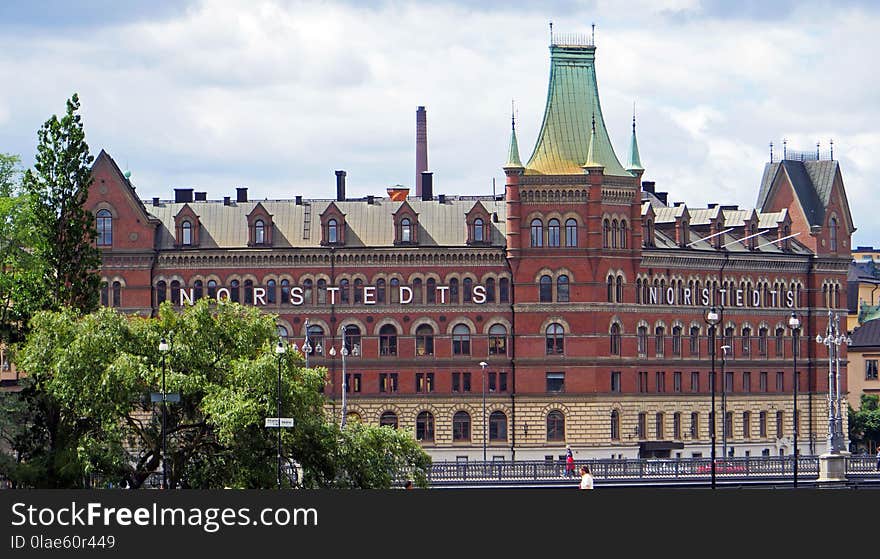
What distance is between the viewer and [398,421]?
14812cm

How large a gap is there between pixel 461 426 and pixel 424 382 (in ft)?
11.3

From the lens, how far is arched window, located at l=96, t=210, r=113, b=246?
483 feet

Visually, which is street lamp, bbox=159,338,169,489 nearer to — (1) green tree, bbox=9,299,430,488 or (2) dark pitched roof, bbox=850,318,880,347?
(1) green tree, bbox=9,299,430,488

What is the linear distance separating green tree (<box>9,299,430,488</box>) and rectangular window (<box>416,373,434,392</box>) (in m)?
47.3

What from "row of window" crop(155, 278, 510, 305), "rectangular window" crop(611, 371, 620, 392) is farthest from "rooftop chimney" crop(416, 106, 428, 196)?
"rectangular window" crop(611, 371, 620, 392)

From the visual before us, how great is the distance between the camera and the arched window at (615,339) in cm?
14825

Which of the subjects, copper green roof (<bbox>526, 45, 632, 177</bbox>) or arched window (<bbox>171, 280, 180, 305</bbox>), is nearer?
copper green roof (<bbox>526, 45, 632, 177</bbox>)

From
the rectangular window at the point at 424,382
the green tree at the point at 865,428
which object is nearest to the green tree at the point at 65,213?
the rectangular window at the point at 424,382

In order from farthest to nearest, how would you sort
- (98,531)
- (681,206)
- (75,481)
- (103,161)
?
1. (681,206)
2. (103,161)
3. (75,481)
4. (98,531)

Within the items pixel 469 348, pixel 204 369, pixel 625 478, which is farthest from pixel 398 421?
A: pixel 204 369

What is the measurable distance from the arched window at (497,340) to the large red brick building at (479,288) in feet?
0.28

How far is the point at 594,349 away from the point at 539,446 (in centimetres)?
662

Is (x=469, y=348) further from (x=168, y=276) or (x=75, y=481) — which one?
(x=75, y=481)

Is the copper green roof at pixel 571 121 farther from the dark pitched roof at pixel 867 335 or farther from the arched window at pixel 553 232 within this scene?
the dark pitched roof at pixel 867 335
